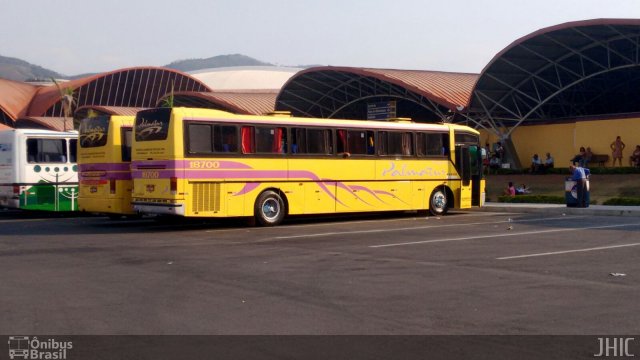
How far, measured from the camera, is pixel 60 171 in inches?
908

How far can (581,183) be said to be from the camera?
24.5 metres

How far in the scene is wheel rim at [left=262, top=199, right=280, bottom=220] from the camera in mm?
19641

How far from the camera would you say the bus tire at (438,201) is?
931 inches

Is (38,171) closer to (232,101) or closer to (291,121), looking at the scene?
(291,121)

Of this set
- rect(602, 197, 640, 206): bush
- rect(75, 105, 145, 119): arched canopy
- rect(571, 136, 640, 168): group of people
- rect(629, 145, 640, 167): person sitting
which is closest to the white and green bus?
rect(602, 197, 640, 206): bush

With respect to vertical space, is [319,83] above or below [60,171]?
above

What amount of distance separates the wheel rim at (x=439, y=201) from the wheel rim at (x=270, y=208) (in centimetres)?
583

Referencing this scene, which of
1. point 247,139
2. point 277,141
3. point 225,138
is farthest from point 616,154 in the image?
point 225,138

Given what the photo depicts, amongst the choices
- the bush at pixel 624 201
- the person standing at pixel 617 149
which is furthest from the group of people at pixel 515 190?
the bush at pixel 624 201

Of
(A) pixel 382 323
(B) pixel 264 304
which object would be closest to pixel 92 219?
(B) pixel 264 304

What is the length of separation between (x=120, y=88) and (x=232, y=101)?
25.4 metres

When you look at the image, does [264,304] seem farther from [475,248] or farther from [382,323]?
[475,248]

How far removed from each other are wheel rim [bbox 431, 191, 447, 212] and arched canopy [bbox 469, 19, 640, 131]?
10697 millimetres

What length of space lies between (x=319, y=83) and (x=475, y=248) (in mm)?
33449
